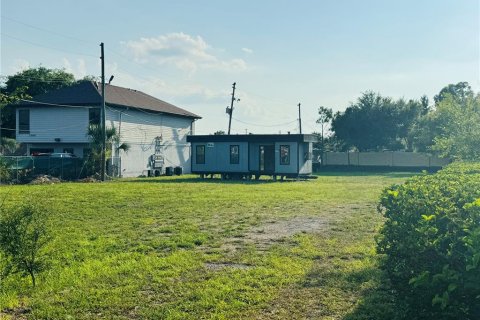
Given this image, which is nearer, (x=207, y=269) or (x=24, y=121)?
(x=207, y=269)

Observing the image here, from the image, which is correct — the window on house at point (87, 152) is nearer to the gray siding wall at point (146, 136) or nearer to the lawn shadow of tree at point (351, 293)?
the gray siding wall at point (146, 136)

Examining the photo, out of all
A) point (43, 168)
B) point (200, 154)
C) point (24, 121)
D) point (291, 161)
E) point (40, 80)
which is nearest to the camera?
point (43, 168)

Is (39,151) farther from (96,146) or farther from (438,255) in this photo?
(438,255)

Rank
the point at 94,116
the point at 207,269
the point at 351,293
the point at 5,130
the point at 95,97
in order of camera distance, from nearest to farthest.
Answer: the point at 351,293, the point at 207,269, the point at 94,116, the point at 95,97, the point at 5,130

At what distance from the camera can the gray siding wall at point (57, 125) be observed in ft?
104

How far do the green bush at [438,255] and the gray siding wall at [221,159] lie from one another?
79.8 ft

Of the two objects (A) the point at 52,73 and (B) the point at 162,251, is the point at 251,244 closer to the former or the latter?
(B) the point at 162,251

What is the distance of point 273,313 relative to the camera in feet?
15.4

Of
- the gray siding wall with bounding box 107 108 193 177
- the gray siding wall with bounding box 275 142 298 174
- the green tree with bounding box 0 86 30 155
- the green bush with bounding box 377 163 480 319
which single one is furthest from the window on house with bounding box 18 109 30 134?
the green bush with bounding box 377 163 480 319

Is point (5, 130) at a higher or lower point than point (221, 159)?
higher

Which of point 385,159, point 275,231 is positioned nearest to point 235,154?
point 275,231

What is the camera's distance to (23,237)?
5629 mm

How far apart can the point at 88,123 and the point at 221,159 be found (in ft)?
32.6

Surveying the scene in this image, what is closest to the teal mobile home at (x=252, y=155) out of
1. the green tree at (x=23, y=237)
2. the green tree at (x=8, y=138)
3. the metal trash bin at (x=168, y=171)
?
the metal trash bin at (x=168, y=171)
